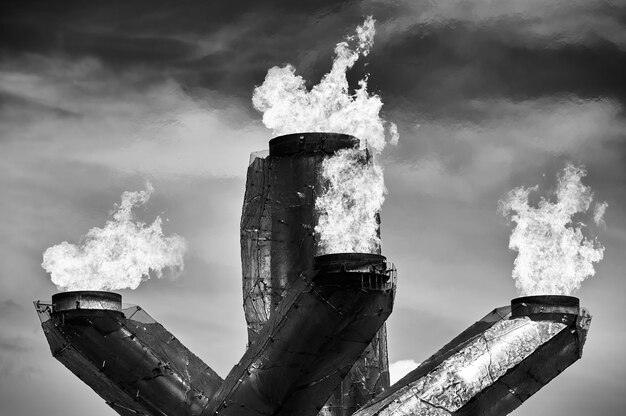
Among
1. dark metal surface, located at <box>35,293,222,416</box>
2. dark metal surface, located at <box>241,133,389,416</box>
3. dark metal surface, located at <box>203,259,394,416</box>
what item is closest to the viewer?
dark metal surface, located at <box>203,259,394,416</box>

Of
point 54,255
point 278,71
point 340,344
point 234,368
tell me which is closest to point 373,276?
point 340,344

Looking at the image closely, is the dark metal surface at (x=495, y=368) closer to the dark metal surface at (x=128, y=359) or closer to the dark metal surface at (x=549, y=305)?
the dark metal surface at (x=549, y=305)

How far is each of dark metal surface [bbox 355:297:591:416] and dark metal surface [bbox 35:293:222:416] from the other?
7.20 meters

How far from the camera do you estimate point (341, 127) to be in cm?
4022

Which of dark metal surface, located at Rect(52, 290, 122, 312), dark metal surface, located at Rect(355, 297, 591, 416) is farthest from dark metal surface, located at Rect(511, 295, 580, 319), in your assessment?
dark metal surface, located at Rect(52, 290, 122, 312)

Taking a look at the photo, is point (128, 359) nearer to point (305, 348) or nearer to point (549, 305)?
point (305, 348)

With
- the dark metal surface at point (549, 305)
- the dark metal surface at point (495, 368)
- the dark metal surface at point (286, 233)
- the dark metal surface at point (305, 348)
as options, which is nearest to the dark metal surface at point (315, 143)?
the dark metal surface at point (286, 233)

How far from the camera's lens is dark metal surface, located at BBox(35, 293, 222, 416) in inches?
1591

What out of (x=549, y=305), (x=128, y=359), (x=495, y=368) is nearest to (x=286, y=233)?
(x=128, y=359)

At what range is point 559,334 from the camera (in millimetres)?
36344

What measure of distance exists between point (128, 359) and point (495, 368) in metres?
10.8

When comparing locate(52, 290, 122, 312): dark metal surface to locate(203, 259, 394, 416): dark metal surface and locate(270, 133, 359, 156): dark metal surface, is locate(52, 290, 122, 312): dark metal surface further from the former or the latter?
locate(270, 133, 359, 156): dark metal surface

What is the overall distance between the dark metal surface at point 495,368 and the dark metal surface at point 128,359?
720 centimetres

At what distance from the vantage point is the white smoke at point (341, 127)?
127ft
